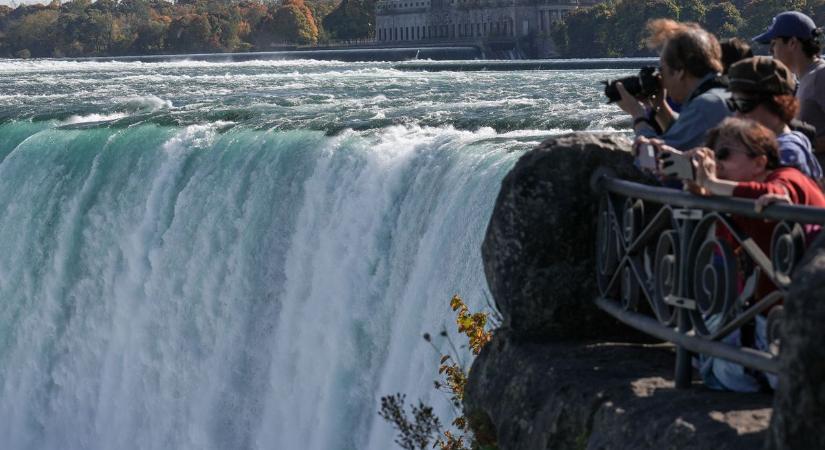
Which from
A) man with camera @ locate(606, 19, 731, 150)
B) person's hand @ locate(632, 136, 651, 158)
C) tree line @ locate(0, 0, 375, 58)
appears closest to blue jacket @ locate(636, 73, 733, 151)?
man with camera @ locate(606, 19, 731, 150)

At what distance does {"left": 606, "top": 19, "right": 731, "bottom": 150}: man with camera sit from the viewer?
4625 millimetres

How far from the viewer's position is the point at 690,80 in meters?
4.77

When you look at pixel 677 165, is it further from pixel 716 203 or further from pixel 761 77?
pixel 761 77

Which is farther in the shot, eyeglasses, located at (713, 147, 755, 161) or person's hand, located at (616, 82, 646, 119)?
person's hand, located at (616, 82, 646, 119)

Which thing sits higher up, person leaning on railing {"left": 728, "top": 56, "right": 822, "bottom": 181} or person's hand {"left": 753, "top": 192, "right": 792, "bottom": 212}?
person leaning on railing {"left": 728, "top": 56, "right": 822, "bottom": 181}

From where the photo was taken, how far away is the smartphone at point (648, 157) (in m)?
4.34

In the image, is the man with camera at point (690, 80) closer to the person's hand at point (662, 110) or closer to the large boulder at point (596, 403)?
the person's hand at point (662, 110)

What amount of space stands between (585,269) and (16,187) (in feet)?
37.1

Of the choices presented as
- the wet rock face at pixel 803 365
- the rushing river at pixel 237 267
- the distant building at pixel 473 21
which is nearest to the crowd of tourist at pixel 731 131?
the wet rock face at pixel 803 365

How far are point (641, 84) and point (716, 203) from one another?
109cm

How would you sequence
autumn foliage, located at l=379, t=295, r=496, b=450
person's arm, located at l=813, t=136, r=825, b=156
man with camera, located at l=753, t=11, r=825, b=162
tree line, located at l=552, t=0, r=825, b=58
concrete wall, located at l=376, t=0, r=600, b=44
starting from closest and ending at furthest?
person's arm, located at l=813, t=136, r=825, b=156
man with camera, located at l=753, t=11, r=825, b=162
autumn foliage, located at l=379, t=295, r=496, b=450
tree line, located at l=552, t=0, r=825, b=58
concrete wall, located at l=376, t=0, r=600, b=44

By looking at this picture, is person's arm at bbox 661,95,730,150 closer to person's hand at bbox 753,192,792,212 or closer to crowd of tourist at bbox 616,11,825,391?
crowd of tourist at bbox 616,11,825,391

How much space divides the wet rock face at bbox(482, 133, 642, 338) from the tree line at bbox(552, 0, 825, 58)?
57145 millimetres

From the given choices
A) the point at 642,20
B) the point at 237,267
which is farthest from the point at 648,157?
the point at 642,20
